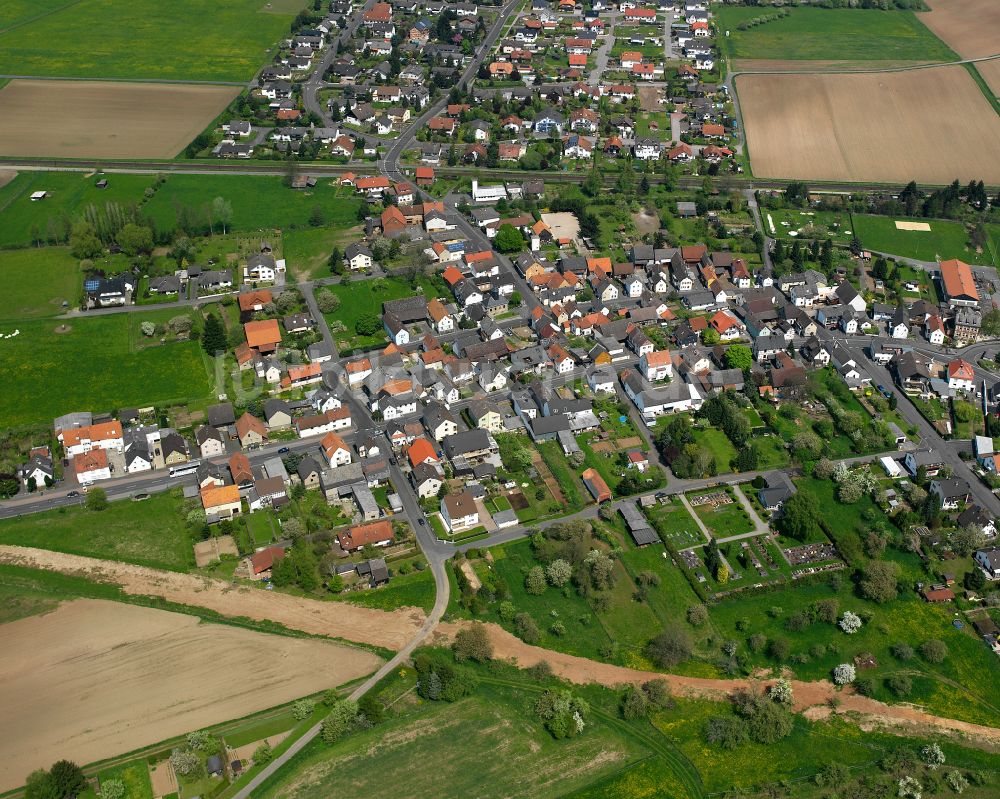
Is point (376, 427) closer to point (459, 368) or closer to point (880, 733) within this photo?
point (459, 368)

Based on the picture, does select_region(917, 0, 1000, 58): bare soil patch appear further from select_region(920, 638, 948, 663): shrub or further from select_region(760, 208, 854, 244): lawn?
select_region(920, 638, 948, 663): shrub

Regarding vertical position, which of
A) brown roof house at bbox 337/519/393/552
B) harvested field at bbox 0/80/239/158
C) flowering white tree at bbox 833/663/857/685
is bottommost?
flowering white tree at bbox 833/663/857/685

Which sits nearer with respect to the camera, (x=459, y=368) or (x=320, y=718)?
(x=320, y=718)

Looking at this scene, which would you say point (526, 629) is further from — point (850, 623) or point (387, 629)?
point (850, 623)

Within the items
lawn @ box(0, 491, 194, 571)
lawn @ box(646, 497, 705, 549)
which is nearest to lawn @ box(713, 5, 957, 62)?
lawn @ box(646, 497, 705, 549)

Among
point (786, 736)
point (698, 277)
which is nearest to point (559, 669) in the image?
point (786, 736)

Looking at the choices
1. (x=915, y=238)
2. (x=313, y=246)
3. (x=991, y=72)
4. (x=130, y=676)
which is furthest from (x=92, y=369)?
(x=991, y=72)
